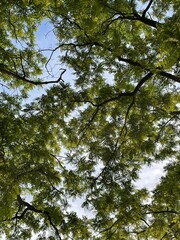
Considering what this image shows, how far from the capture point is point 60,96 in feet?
25.0

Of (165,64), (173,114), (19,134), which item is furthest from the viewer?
(173,114)

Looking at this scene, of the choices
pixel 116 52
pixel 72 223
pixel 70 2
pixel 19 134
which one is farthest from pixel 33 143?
pixel 70 2

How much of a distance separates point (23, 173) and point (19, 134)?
0.95m

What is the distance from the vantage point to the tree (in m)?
6.42

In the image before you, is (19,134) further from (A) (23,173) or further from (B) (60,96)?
(B) (60,96)

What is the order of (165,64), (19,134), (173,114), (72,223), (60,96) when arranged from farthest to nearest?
(173,114) → (60,96) → (72,223) → (19,134) → (165,64)

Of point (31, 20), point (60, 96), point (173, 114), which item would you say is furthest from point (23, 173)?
point (173, 114)

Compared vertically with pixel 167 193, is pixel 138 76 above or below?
above

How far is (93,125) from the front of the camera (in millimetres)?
8453

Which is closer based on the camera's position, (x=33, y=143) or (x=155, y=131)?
(x=33, y=143)

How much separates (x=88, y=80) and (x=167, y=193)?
3.57 meters

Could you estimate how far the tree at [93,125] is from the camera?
6418mm

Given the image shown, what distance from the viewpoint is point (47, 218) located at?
7215mm

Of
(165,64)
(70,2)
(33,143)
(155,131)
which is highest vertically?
(70,2)
